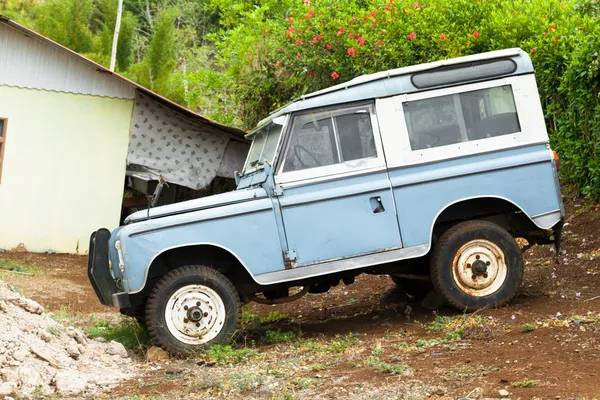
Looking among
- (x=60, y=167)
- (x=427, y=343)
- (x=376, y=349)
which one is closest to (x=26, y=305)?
(x=376, y=349)

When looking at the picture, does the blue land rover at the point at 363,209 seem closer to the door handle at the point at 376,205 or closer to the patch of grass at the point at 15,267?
the door handle at the point at 376,205

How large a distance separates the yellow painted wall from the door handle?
826cm

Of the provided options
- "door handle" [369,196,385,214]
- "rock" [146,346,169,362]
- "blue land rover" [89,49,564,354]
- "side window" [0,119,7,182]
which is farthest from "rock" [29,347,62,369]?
"side window" [0,119,7,182]

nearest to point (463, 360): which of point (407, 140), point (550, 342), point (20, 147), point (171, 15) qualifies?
point (550, 342)

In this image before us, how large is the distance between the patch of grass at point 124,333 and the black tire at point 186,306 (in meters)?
0.46

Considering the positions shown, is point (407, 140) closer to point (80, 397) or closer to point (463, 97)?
point (463, 97)

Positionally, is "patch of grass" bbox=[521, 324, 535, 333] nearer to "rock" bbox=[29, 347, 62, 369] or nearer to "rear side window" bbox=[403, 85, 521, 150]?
"rear side window" bbox=[403, 85, 521, 150]

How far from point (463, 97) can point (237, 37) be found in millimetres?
8265

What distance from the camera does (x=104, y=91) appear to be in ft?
48.0

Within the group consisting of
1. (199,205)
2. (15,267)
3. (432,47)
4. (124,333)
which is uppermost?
(432,47)

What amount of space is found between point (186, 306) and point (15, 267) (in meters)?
6.11

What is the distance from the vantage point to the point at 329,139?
7.55 m

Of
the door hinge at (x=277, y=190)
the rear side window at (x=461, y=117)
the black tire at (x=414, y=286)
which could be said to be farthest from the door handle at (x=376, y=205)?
the black tire at (x=414, y=286)

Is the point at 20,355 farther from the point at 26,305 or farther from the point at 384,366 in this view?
the point at 384,366
